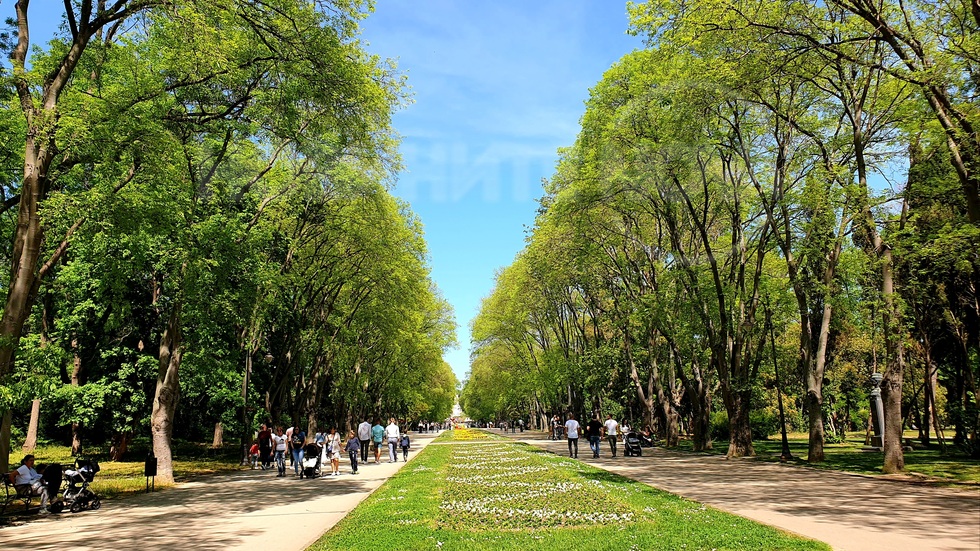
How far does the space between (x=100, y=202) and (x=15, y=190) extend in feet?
37.0

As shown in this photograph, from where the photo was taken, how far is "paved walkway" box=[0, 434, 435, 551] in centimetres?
866

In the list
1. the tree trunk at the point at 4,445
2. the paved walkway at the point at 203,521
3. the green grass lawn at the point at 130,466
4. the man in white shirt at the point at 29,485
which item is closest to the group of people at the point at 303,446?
the green grass lawn at the point at 130,466

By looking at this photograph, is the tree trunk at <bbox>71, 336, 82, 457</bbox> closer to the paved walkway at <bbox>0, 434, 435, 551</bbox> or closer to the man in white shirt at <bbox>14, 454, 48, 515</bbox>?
the paved walkway at <bbox>0, 434, 435, 551</bbox>

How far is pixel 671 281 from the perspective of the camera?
84.5 feet

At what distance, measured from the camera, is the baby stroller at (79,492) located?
40.2 ft

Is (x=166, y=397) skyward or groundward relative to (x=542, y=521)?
skyward

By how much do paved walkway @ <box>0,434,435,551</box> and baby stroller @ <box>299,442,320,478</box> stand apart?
9.60 feet

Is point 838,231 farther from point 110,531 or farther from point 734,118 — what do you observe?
point 110,531

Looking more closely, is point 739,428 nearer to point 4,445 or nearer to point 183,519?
point 183,519

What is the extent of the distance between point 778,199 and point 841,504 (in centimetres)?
1140

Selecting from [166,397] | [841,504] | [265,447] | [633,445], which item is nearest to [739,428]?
[633,445]

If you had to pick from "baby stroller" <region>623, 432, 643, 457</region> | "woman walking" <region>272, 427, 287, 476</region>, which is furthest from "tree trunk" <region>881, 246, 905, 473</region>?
"woman walking" <region>272, 427, 287, 476</region>

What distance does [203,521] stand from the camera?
1063 centimetres

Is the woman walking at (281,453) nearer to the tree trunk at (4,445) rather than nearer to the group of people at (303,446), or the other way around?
the group of people at (303,446)
